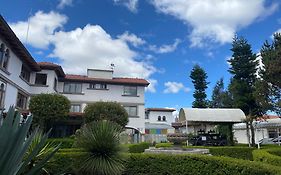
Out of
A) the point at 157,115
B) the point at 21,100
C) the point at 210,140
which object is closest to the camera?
the point at 210,140

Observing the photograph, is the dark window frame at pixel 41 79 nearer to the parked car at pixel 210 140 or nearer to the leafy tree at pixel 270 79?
the parked car at pixel 210 140

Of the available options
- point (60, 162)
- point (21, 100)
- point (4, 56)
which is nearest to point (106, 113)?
point (21, 100)

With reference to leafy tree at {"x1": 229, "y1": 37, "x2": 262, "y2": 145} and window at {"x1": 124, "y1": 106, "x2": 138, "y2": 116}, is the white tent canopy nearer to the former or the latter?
leafy tree at {"x1": 229, "y1": 37, "x2": 262, "y2": 145}

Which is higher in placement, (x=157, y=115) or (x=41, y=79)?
(x=41, y=79)

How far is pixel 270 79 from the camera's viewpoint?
925 inches

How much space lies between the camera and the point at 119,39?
23828mm

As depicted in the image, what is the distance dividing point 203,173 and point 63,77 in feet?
87.5

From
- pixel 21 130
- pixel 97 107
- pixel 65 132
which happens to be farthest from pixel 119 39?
pixel 21 130

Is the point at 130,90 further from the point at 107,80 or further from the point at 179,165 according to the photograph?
the point at 179,165

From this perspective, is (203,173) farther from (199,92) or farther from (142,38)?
(199,92)

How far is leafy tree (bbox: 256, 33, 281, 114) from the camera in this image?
22578mm

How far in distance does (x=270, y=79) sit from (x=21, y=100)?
25.2 metres

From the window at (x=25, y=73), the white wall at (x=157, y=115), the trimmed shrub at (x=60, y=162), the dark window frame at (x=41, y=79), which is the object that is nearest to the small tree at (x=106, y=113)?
the dark window frame at (x=41, y=79)

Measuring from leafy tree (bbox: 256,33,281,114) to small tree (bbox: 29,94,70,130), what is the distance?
19726 mm
